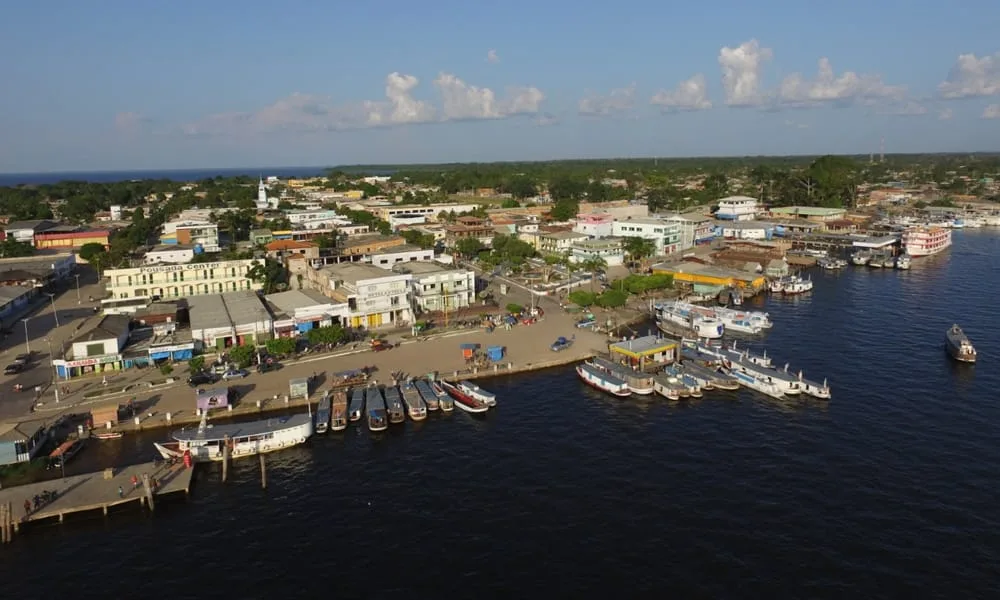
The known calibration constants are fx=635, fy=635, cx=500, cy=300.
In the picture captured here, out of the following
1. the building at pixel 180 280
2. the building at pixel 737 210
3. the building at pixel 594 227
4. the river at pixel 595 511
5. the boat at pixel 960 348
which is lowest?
the river at pixel 595 511

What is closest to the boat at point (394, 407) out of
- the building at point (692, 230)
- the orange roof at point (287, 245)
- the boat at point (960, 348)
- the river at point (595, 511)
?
the river at point (595, 511)

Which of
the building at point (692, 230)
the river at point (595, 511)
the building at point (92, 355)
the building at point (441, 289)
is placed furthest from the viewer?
the building at point (692, 230)

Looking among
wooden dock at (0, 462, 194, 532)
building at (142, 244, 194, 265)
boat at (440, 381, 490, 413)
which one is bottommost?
wooden dock at (0, 462, 194, 532)

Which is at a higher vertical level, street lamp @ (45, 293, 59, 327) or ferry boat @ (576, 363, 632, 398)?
street lamp @ (45, 293, 59, 327)

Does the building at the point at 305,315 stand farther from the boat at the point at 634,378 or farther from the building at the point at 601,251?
the building at the point at 601,251

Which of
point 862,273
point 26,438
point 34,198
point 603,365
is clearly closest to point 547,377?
point 603,365

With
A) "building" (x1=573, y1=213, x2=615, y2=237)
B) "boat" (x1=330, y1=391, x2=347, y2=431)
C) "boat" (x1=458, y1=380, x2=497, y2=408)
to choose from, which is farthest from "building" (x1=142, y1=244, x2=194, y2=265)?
"building" (x1=573, y1=213, x2=615, y2=237)

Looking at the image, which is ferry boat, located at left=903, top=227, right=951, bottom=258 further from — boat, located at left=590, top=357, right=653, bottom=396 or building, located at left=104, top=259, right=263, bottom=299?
building, located at left=104, top=259, right=263, bottom=299
